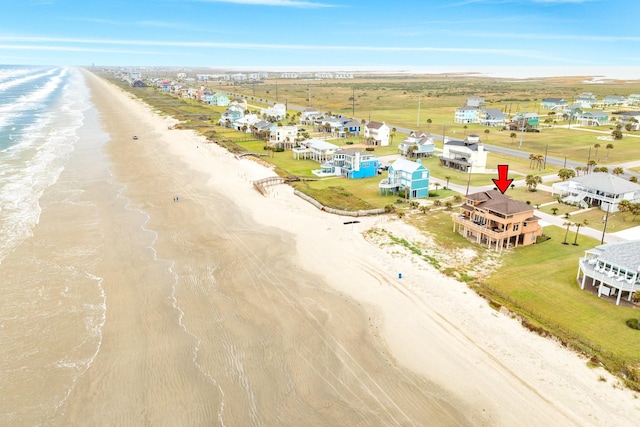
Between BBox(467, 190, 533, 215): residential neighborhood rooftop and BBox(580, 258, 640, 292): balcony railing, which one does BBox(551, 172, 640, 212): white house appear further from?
BBox(580, 258, 640, 292): balcony railing

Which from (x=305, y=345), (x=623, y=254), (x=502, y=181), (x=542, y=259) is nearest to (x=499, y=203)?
(x=542, y=259)

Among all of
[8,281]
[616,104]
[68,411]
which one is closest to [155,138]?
[8,281]

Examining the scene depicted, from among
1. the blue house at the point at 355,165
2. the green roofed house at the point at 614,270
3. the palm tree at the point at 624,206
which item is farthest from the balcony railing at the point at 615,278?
the blue house at the point at 355,165

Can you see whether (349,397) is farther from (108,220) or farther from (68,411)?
(108,220)

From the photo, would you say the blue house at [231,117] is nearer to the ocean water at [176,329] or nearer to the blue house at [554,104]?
the ocean water at [176,329]

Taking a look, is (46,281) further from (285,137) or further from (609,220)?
(285,137)
